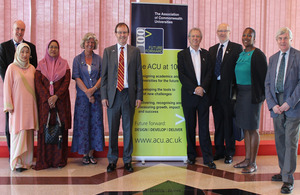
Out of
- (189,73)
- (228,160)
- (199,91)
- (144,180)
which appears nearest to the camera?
(144,180)

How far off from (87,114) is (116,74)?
723 millimetres

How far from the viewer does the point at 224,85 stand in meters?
3.88

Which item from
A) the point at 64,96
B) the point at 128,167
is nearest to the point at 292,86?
the point at 128,167

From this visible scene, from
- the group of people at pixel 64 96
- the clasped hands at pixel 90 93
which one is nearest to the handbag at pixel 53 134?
the group of people at pixel 64 96

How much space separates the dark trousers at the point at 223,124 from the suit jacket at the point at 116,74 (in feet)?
3.81

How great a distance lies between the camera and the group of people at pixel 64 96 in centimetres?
358

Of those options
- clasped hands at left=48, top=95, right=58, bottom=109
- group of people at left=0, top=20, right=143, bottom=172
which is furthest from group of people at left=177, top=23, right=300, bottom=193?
clasped hands at left=48, top=95, right=58, bottom=109

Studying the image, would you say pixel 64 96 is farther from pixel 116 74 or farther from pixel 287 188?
pixel 287 188

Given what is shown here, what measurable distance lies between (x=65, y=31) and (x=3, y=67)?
1.58 meters

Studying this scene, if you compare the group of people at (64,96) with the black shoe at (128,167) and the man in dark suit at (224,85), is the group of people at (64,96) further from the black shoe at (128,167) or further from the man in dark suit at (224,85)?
the man in dark suit at (224,85)

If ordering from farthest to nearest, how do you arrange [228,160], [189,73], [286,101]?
[228,160] < [189,73] < [286,101]

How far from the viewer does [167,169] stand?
12.2ft

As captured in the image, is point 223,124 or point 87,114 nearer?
point 87,114

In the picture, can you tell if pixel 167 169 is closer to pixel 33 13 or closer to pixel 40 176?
pixel 40 176
